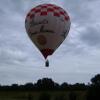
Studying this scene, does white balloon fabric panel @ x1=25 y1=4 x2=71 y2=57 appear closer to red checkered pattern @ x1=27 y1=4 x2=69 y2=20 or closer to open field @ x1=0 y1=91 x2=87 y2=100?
red checkered pattern @ x1=27 y1=4 x2=69 y2=20

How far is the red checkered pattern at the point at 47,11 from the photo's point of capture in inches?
1922

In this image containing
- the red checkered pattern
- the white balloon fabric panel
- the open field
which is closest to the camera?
the white balloon fabric panel

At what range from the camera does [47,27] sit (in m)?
48.5

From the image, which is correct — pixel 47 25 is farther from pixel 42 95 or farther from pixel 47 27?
pixel 42 95

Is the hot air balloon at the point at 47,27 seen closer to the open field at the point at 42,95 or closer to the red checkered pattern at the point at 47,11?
the red checkered pattern at the point at 47,11

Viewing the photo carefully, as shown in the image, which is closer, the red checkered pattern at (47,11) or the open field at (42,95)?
the red checkered pattern at (47,11)

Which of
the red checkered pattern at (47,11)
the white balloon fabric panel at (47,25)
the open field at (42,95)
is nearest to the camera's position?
the white balloon fabric panel at (47,25)

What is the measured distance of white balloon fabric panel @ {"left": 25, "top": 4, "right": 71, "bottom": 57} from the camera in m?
48.4

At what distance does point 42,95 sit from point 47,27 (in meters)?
39.1

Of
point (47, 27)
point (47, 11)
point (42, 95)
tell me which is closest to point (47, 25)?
point (47, 27)

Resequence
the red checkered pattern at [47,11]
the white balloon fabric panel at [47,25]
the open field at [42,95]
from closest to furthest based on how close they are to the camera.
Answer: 1. the white balloon fabric panel at [47,25]
2. the red checkered pattern at [47,11]
3. the open field at [42,95]

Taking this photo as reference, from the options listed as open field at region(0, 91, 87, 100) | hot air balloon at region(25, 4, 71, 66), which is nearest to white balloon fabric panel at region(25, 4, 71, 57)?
hot air balloon at region(25, 4, 71, 66)

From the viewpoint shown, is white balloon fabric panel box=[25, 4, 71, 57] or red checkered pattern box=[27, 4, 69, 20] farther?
red checkered pattern box=[27, 4, 69, 20]

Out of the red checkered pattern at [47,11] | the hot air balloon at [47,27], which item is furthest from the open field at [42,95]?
the red checkered pattern at [47,11]
